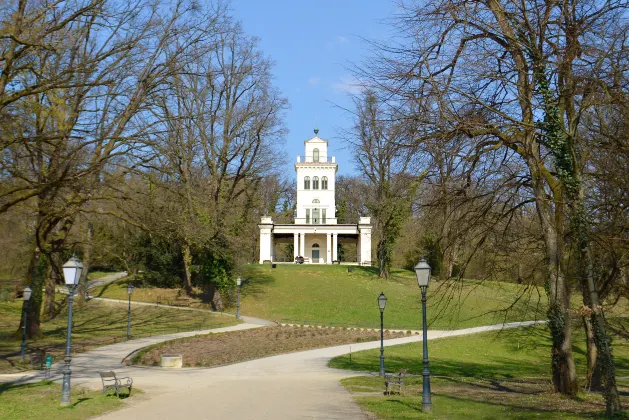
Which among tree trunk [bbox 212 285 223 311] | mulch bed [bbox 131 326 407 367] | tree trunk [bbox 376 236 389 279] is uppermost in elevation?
tree trunk [bbox 376 236 389 279]

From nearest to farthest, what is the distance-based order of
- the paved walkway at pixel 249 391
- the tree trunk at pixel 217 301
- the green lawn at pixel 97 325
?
1. the paved walkway at pixel 249 391
2. the green lawn at pixel 97 325
3. the tree trunk at pixel 217 301

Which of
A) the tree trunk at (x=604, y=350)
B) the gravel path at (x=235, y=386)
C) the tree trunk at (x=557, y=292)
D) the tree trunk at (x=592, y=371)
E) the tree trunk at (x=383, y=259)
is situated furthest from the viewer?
the tree trunk at (x=383, y=259)

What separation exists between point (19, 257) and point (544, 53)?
39.0m

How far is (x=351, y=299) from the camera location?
43.2m

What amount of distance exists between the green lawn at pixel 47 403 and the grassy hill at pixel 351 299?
22.6 metres

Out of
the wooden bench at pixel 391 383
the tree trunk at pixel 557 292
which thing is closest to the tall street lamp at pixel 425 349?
the wooden bench at pixel 391 383

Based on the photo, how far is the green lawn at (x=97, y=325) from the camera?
24.4 m

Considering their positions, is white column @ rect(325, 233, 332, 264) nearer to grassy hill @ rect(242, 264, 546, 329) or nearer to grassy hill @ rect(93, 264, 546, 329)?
grassy hill @ rect(242, 264, 546, 329)

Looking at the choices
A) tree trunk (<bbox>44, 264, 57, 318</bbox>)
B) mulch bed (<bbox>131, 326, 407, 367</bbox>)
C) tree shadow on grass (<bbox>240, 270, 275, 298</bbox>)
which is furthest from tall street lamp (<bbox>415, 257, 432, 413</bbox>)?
tree shadow on grass (<bbox>240, 270, 275, 298</bbox>)

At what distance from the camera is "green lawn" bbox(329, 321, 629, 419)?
11.9 meters

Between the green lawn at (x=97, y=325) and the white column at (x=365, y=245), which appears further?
the white column at (x=365, y=245)

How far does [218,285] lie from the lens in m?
40.9

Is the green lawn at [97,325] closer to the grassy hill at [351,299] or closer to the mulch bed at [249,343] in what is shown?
the mulch bed at [249,343]

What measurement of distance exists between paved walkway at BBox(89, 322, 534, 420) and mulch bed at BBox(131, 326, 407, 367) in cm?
132
